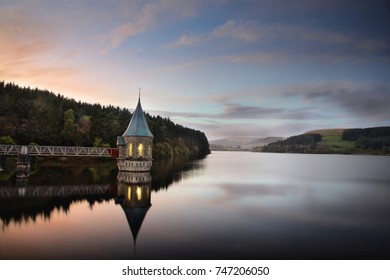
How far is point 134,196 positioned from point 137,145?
11.7 meters

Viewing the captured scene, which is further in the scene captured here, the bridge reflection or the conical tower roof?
the conical tower roof

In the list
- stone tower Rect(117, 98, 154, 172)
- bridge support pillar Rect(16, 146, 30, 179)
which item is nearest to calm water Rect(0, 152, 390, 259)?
bridge support pillar Rect(16, 146, 30, 179)

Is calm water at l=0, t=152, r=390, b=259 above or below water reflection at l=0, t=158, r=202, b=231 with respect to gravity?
below

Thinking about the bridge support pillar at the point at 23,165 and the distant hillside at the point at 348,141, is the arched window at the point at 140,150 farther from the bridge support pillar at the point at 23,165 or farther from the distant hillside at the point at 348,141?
the distant hillside at the point at 348,141

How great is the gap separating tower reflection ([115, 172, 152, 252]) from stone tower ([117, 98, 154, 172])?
40.5 inches

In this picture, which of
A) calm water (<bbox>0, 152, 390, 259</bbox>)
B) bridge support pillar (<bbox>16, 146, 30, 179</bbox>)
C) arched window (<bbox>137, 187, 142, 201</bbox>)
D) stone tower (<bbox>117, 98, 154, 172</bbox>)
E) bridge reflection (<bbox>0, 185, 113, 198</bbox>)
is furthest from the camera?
stone tower (<bbox>117, 98, 154, 172</bbox>)

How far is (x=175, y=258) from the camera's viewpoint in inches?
445

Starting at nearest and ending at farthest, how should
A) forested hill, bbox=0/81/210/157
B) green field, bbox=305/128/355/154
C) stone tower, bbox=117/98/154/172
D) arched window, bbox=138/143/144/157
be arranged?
stone tower, bbox=117/98/154/172 < arched window, bbox=138/143/144/157 < forested hill, bbox=0/81/210/157 < green field, bbox=305/128/355/154

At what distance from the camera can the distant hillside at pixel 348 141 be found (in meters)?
52.8

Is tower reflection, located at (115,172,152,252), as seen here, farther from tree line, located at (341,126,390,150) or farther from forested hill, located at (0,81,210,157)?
tree line, located at (341,126,390,150)

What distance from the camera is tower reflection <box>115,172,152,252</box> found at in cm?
1641

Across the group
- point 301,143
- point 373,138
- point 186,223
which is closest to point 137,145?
point 186,223

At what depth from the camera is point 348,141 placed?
71.2m

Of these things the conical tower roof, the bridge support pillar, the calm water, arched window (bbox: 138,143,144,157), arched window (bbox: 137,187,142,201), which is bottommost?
the calm water
